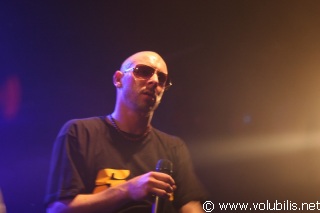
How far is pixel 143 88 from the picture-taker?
62.2 inches

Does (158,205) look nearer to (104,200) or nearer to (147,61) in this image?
(104,200)

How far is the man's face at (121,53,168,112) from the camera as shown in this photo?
5.18 feet

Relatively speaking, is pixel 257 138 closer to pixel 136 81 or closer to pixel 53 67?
pixel 136 81

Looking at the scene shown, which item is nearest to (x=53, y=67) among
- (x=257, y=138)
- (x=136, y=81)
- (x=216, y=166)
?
(x=136, y=81)

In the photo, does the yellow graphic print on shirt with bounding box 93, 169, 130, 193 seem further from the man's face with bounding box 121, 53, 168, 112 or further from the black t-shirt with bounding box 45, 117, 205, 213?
the man's face with bounding box 121, 53, 168, 112

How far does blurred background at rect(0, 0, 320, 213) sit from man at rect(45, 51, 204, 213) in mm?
371

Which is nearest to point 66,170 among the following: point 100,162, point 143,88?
point 100,162

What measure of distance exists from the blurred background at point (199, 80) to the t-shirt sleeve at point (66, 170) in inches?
18.0

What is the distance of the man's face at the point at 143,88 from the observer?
5.18 ft

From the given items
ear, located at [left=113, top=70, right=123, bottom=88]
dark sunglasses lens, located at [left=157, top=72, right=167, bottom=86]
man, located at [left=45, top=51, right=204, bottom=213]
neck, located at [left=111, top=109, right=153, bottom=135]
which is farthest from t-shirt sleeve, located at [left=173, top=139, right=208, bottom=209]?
ear, located at [left=113, top=70, right=123, bottom=88]

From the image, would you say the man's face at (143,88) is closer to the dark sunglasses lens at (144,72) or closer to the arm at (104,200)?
the dark sunglasses lens at (144,72)

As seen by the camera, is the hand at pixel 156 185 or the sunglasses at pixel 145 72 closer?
the hand at pixel 156 185

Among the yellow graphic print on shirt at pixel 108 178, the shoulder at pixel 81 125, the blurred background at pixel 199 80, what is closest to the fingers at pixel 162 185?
the yellow graphic print on shirt at pixel 108 178

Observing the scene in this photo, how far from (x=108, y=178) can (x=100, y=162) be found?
0.07 m
